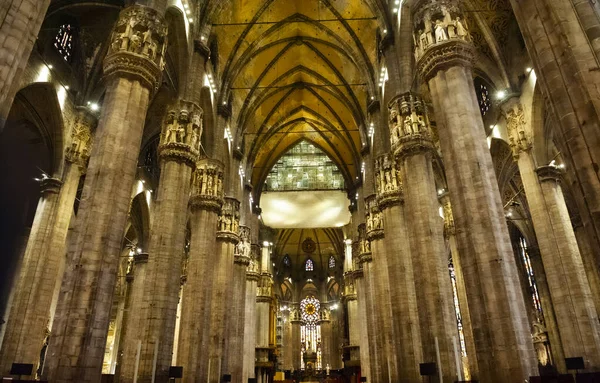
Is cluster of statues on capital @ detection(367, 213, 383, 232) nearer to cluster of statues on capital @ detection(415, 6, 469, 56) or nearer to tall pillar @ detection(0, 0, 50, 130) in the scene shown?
cluster of statues on capital @ detection(415, 6, 469, 56)

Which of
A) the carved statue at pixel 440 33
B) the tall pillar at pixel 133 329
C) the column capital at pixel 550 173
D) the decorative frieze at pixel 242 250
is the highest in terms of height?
the carved statue at pixel 440 33

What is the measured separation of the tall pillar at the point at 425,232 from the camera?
1304 cm

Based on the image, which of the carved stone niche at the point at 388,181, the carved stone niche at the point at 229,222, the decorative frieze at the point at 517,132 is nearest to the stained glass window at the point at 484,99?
the decorative frieze at the point at 517,132

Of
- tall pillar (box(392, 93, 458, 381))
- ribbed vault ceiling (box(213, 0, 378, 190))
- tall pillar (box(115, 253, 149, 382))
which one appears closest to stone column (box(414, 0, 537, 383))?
tall pillar (box(392, 93, 458, 381))

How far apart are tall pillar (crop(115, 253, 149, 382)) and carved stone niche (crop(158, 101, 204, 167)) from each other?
4.91 metres

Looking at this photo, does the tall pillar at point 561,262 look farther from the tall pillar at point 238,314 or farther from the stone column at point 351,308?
the stone column at point 351,308

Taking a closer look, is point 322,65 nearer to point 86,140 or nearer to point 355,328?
point 86,140

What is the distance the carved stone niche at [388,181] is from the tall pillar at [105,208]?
11170mm

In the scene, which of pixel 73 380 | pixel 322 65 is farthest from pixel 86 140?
pixel 322 65

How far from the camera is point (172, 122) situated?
15781 mm

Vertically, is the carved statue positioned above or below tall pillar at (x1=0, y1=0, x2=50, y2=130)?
above

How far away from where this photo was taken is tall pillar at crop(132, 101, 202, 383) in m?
12.6

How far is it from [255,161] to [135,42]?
70.6 ft

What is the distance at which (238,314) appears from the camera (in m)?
24.6
